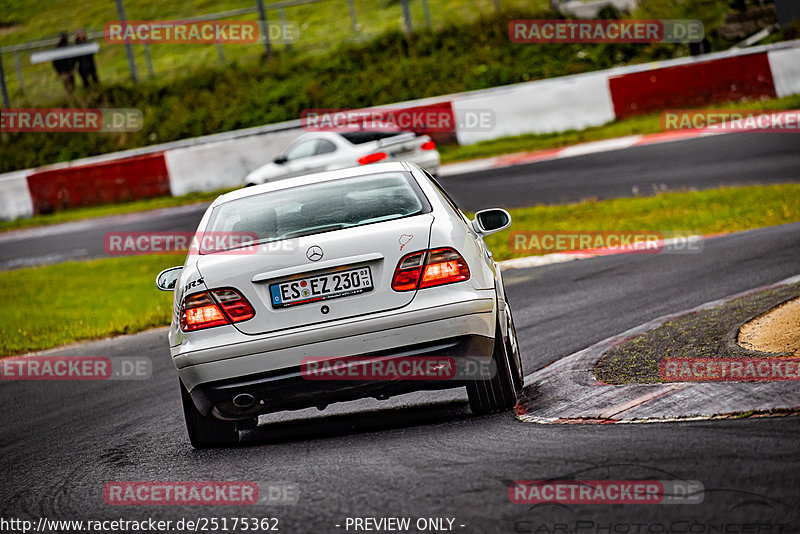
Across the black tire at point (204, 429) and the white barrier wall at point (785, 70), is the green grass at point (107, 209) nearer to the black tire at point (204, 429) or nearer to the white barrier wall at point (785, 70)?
the white barrier wall at point (785, 70)

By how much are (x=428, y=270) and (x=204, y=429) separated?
1.55m

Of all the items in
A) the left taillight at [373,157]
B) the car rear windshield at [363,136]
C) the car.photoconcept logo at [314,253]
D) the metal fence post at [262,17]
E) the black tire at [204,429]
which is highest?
the metal fence post at [262,17]

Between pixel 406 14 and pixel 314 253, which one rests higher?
pixel 406 14

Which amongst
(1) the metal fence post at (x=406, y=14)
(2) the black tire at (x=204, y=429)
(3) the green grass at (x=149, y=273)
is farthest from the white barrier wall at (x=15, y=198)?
(2) the black tire at (x=204, y=429)

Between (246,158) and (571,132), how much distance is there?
22.4 ft

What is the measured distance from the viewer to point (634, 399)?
6.14 metres

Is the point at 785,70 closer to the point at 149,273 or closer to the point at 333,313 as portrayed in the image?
the point at 149,273

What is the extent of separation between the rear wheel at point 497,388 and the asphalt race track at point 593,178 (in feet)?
36.6

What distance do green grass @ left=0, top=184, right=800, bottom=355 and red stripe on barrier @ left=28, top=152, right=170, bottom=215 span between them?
8532 millimetres

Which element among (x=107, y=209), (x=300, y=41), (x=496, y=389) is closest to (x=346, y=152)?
(x=107, y=209)

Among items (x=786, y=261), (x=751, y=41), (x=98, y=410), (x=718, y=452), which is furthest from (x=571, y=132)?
(x=718, y=452)

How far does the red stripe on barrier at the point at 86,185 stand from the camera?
88.6 ft

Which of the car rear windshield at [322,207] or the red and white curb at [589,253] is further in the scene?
the red and white curb at [589,253]

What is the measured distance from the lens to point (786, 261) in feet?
36.7
